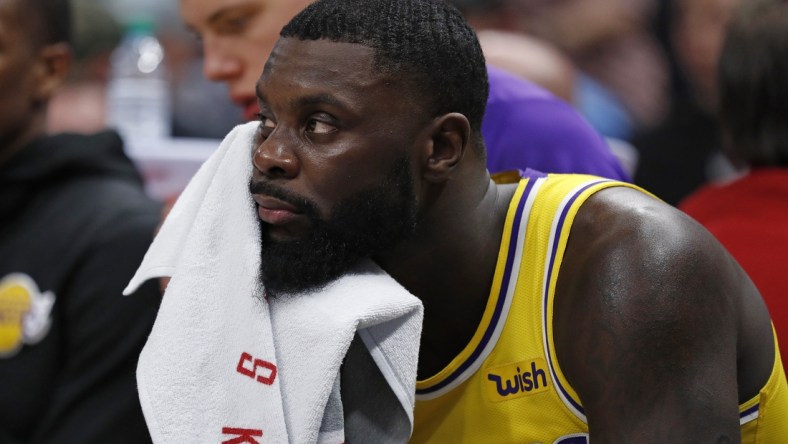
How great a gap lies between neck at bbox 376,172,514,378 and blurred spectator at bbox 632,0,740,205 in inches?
105

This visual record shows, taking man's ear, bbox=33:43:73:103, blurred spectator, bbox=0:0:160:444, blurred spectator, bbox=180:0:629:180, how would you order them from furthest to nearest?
man's ear, bbox=33:43:73:103 < blurred spectator, bbox=0:0:160:444 < blurred spectator, bbox=180:0:629:180

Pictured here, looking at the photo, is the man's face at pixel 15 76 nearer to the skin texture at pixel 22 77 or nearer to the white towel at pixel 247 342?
the skin texture at pixel 22 77

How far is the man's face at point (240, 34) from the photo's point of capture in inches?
113

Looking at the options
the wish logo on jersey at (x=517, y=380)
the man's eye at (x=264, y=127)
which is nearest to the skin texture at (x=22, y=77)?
the man's eye at (x=264, y=127)

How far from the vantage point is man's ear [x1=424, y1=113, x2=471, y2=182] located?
6.35ft

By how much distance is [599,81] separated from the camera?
17.1 ft

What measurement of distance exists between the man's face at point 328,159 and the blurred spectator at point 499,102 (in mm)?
705

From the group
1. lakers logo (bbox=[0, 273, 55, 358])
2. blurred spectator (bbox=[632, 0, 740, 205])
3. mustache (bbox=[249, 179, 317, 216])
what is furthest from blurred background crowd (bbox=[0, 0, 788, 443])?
blurred spectator (bbox=[632, 0, 740, 205])

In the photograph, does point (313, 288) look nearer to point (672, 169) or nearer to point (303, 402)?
point (303, 402)

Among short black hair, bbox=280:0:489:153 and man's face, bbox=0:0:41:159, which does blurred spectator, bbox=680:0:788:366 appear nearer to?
short black hair, bbox=280:0:489:153

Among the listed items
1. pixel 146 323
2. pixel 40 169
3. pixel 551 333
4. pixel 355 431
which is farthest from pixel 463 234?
pixel 40 169

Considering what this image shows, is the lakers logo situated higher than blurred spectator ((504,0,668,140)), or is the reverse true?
the lakers logo

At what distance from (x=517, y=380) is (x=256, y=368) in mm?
460

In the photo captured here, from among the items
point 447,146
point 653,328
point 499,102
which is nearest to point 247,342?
point 447,146
